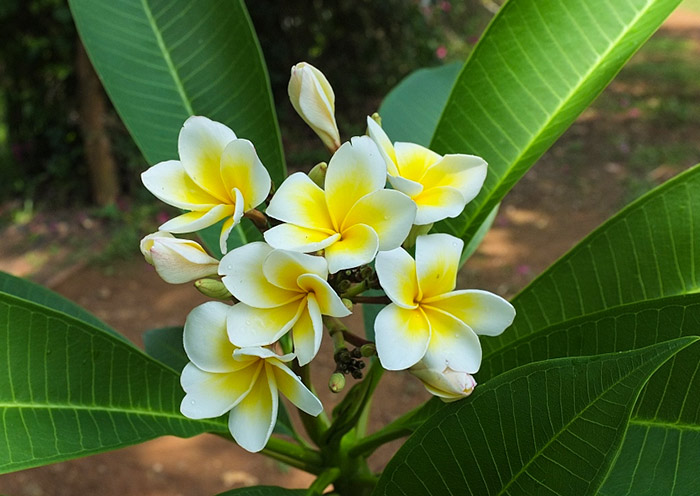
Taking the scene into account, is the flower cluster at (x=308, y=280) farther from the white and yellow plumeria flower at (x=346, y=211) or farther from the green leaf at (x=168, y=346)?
the green leaf at (x=168, y=346)

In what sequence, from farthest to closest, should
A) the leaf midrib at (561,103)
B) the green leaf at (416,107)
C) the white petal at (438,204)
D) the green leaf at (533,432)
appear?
the green leaf at (416,107) → the leaf midrib at (561,103) → the white petal at (438,204) → the green leaf at (533,432)

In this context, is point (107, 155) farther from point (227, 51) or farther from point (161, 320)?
point (227, 51)

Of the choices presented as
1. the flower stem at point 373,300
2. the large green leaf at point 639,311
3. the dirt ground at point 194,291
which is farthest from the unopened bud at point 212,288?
the dirt ground at point 194,291

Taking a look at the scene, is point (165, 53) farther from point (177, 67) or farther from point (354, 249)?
point (354, 249)

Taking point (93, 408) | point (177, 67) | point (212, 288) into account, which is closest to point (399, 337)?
point (212, 288)

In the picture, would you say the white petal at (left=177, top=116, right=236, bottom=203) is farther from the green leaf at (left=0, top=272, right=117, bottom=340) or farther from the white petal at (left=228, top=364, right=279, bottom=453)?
the green leaf at (left=0, top=272, right=117, bottom=340)

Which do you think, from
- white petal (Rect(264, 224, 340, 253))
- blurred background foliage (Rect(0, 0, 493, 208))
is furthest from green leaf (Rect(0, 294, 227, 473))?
blurred background foliage (Rect(0, 0, 493, 208))
